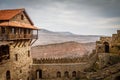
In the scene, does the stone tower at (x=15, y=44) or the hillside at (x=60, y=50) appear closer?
the stone tower at (x=15, y=44)

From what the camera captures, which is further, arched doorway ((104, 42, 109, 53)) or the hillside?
the hillside

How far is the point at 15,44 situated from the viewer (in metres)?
37.7

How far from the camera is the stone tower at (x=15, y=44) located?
35.4 metres

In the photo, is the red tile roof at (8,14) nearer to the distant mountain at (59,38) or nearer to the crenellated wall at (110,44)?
the crenellated wall at (110,44)

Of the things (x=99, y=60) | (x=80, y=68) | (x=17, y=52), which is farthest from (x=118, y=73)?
(x=17, y=52)

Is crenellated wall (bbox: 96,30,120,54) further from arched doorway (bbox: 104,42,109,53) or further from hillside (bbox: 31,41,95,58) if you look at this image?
hillside (bbox: 31,41,95,58)

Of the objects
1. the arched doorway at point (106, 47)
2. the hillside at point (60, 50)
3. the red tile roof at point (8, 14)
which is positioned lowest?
the hillside at point (60, 50)

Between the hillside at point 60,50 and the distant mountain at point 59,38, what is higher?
the distant mountain at point 59,38

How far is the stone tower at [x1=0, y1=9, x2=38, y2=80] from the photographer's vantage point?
35375 mm

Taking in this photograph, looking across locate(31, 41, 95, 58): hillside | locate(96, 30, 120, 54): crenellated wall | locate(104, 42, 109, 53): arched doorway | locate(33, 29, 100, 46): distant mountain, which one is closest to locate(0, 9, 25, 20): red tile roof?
locate(96, 30, 120, 54): crenellated wall

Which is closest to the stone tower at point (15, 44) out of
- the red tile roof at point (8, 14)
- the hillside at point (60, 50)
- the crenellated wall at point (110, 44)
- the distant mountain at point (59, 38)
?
the red tile roof at point (8, 14)

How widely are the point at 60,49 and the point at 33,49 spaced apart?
26.8 ft

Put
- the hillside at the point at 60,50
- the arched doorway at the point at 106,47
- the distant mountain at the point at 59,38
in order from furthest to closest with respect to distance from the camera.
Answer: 1. the distant mountain at the point at 59,38
2. the hillside at the point at 60,50
3. the arched doorway at the point at 106,47

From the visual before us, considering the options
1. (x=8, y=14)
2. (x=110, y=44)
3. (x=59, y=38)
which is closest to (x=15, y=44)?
(x=8, y=14)
